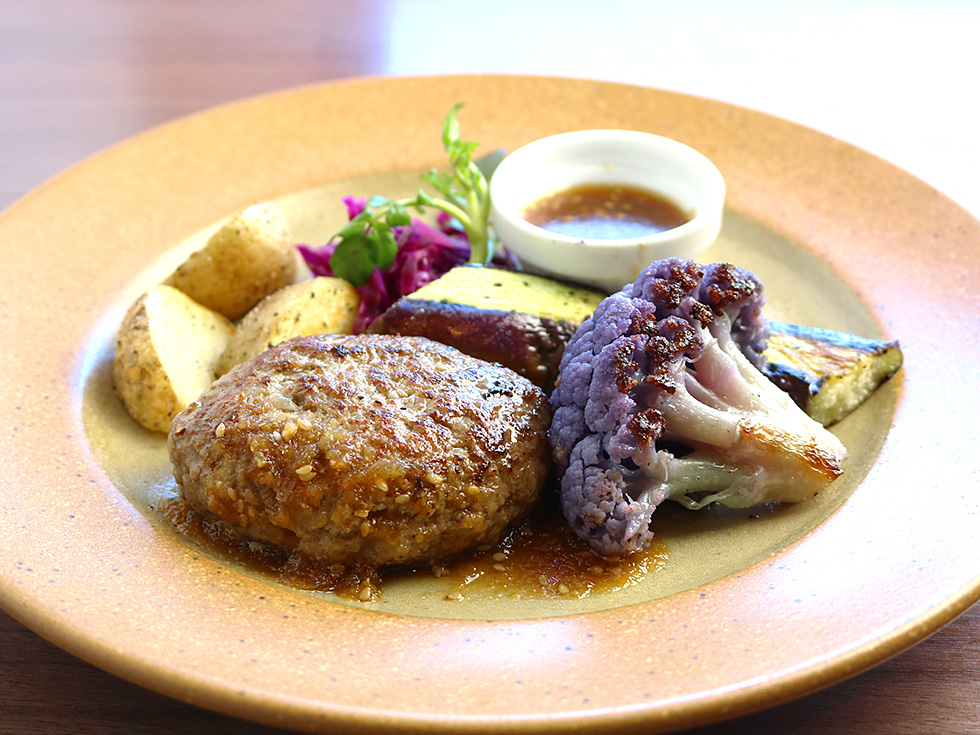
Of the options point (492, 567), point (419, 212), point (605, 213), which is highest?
point (605, 213)

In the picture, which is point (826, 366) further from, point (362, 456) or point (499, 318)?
point (362, 456)

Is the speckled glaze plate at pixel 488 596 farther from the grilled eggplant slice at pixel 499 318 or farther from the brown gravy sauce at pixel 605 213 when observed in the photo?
the grilled eggplant slice at pixel 499 318

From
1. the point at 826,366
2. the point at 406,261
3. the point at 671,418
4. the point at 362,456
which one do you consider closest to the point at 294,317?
the point at 406,261

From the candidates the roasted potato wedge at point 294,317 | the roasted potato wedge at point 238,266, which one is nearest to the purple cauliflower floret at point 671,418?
the roasted potato wedge at point 294,317

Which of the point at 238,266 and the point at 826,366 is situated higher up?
the point at 826,366

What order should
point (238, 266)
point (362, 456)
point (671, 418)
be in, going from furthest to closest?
point (238, 266), point (671, 418), point (362, 456)
